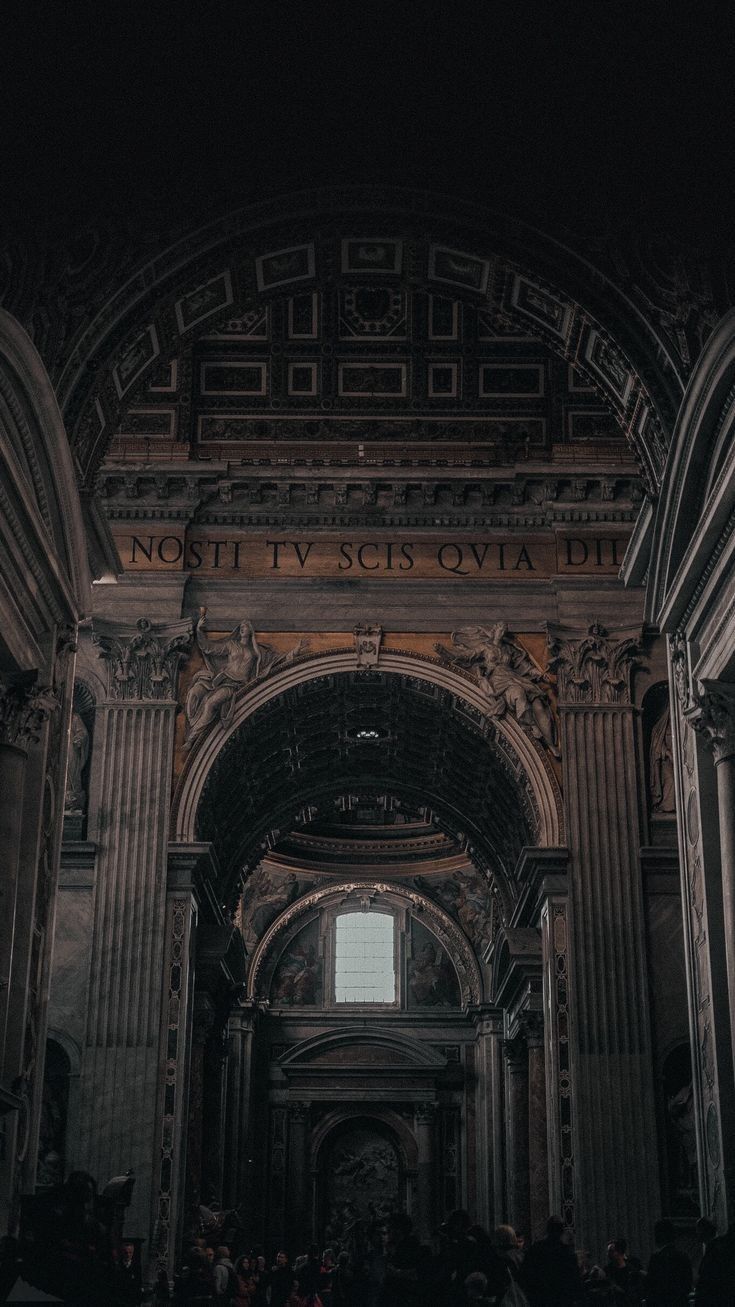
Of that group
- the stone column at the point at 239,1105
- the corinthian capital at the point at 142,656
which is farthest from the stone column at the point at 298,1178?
the corinthian capital at the point at 142,656

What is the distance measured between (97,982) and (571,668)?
20.7 ft

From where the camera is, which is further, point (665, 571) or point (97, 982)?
point (97, 982)

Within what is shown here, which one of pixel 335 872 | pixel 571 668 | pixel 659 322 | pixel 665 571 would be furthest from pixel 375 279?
pixel 335 872

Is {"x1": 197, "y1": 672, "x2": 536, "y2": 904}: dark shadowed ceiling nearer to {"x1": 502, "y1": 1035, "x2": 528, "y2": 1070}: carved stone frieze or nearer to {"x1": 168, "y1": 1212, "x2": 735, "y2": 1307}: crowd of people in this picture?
{"x1": 502, "y1": 1035, "x2": 528, "y2": 1070}: carved stone frieze

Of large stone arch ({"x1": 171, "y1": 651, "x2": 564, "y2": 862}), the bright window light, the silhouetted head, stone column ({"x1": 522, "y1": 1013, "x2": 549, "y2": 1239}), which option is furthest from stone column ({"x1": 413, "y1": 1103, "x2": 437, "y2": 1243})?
the silhouetted head

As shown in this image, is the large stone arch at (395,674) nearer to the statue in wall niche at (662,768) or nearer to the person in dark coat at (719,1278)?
the statue in wall niche at (662,768)

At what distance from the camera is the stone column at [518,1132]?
79.2 feet

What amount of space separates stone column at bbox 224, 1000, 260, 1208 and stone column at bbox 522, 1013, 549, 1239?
773 centimetres

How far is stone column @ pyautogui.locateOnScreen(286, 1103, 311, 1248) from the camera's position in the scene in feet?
101

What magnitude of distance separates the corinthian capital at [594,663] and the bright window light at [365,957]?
46.5 ft

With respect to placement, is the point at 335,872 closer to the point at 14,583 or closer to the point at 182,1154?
the point at 182,1154

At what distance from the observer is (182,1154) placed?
18.7 metres

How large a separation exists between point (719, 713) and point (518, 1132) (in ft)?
44.8

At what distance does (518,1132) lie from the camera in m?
24.3
